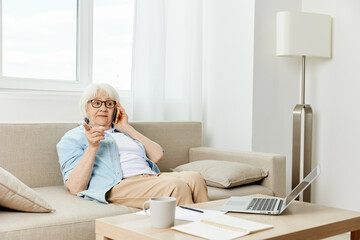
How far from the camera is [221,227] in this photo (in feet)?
5.19

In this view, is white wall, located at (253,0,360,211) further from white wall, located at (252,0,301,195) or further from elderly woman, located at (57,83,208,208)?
elderly woman, located at (57,83,208,208)

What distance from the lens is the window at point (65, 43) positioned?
3.20 metres

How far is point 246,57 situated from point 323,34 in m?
0.59

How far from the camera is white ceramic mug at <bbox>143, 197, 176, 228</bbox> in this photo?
5.08 ft

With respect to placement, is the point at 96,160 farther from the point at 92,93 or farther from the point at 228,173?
the point at 228,173

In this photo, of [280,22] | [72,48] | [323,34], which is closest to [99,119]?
→ [72,48]

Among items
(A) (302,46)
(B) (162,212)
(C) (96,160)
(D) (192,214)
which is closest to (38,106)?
(C) (96,160)

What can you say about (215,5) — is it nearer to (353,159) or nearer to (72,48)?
(72,48)

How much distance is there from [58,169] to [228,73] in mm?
1657

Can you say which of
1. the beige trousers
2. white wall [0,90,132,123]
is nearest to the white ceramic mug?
the beige trousers

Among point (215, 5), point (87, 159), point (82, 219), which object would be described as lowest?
point (82, 219)

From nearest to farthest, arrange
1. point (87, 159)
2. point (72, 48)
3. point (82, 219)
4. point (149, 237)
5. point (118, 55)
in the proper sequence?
point (149, 237) → point (82, 219) → point (87, 159) → point (72, 48) → point (118, 55)

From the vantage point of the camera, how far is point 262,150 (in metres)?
3.69

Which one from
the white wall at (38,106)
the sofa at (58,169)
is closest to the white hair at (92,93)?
the sofa at (58,169)
